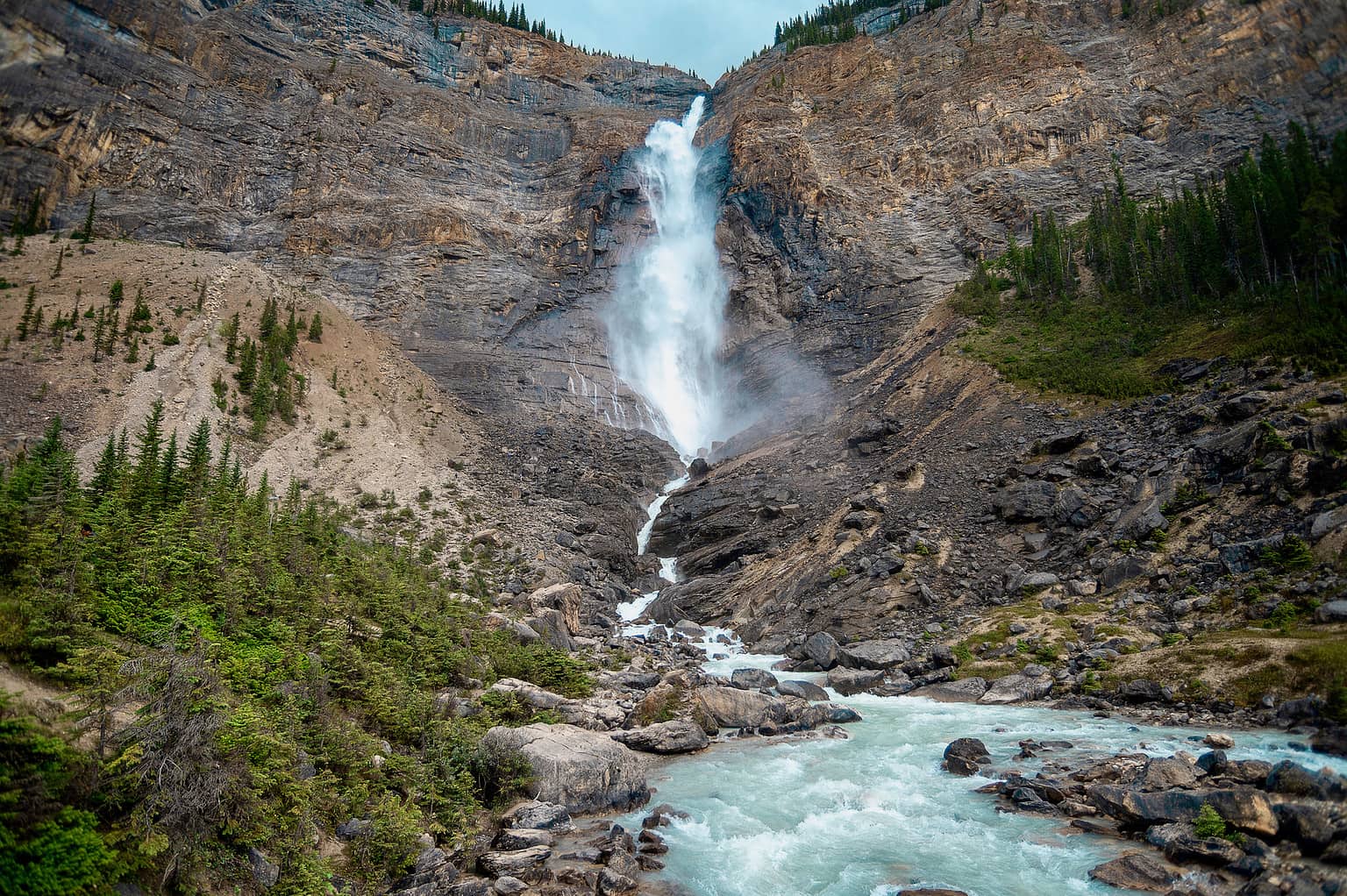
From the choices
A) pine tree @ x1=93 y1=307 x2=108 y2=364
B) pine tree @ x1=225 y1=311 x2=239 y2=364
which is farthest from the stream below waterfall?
pine tree @ x1=93 y1=307 x2=108 y2=364

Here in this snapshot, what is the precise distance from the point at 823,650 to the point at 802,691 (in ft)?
14.1

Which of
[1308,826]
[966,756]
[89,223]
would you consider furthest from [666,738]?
[89,223]

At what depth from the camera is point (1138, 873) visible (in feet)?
32.6

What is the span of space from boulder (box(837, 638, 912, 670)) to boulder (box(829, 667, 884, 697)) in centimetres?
60

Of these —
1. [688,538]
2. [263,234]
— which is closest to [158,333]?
[263,234]

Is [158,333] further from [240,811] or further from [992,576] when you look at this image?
[992,576]

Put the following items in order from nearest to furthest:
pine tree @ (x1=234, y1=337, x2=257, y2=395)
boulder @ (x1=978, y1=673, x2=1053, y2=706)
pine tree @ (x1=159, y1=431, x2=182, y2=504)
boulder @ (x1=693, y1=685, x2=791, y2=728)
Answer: pine tree @ (x1=159, y1=431, x2=182, y2=504) → boulder @ (x1=693, y1=685, x2=791, y2=728) → boulder @ (x1=978, y1=673, x2=1053, y2=706) → pine tree @ (x1=234, y1=337, x2=257, y2=395)

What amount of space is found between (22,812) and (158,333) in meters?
49.8

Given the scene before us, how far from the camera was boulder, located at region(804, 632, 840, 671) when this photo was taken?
2661 cm

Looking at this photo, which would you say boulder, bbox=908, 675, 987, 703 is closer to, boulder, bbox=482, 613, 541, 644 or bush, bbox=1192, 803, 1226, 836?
bush, bbox=1192, 803, 1226, 836

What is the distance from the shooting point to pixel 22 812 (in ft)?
21.1

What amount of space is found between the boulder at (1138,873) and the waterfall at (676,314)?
5208 centimetres

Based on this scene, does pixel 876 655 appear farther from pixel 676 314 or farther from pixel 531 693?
pixel 676 314

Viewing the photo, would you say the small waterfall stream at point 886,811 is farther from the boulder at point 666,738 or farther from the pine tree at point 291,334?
the pine tree at point 291,334
